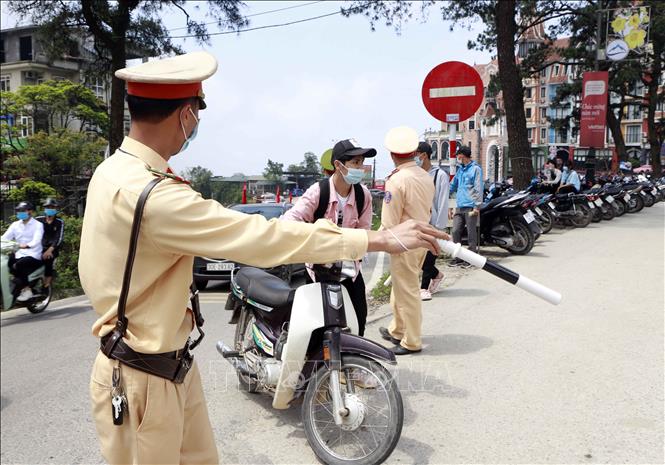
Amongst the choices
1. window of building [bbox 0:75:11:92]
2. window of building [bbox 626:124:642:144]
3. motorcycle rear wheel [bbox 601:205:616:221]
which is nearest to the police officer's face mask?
motorcycle rear wheel [bbox 601:205:616:221]

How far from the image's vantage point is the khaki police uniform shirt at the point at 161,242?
5.18 ft

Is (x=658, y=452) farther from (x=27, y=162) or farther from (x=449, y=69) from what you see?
(x=27, y=162)

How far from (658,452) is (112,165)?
305cm

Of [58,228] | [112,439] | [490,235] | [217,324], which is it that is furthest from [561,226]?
[112,439]

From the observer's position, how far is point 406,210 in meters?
4.85

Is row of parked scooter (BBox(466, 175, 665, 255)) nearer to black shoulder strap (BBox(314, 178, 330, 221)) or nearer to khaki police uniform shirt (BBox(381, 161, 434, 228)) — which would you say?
khaki police uniform shirt (BBox(381, 161, 434, 228))

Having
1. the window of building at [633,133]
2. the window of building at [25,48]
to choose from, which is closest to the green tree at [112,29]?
the window of building at [25,48]

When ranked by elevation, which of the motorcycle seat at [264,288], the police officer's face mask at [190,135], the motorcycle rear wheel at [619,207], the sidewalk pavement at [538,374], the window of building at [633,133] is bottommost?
the sidewalk pavement at [538,374]

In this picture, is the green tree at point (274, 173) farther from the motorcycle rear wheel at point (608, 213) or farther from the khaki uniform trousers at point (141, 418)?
the khaki uniform trousers at point (141, 418)

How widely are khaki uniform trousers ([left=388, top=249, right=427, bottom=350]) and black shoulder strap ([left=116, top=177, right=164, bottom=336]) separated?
124 inches

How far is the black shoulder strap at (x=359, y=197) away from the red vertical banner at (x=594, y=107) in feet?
51.7

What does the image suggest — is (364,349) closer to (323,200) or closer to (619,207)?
(323,200)

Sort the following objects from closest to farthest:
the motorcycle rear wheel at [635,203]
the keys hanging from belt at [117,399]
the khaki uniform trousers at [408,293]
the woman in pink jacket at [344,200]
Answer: the keys hanging from belt at [117,399]
the woman in pink jacket at [344,200]
the khaki uniform trousers at [408,293]
the motorcycle rear wheel at [635,203]

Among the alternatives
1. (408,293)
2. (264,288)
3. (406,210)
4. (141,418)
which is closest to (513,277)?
(141,418)
